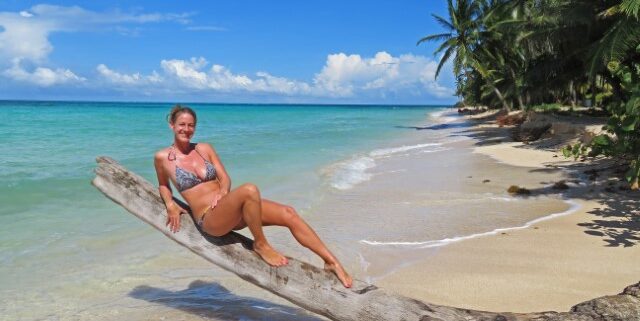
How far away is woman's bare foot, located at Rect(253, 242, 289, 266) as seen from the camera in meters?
3.31

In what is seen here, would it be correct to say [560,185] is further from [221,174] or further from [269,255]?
[269,255]

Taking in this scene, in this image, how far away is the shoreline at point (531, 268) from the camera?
4.50m

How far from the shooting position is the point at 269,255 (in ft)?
11.0

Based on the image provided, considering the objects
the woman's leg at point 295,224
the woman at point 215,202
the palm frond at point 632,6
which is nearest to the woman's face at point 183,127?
the woman at point 215,202

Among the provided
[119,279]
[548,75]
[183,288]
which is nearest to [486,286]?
[183,288]

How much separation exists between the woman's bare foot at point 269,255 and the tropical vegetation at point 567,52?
4814 millimetres

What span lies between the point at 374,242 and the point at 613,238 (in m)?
2.85

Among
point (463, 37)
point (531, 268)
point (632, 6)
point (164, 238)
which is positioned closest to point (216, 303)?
point (164, 238)

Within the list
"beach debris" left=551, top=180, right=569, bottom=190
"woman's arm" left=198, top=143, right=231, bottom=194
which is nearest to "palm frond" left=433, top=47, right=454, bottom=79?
"beach debris" left=551, top=180, right=569, bottom=190

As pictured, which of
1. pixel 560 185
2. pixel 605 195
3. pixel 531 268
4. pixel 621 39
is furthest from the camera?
pixel 621 39

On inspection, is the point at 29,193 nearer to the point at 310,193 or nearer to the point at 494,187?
the point at 310,193

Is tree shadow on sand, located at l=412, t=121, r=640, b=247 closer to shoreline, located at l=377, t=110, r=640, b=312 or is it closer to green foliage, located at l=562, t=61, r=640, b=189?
shoreline, located at l=377, t=110, r=640, b=312

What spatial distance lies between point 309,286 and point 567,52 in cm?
2263

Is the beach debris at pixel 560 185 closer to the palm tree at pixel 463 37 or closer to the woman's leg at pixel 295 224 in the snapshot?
the woman's leg at pixel 295 224
